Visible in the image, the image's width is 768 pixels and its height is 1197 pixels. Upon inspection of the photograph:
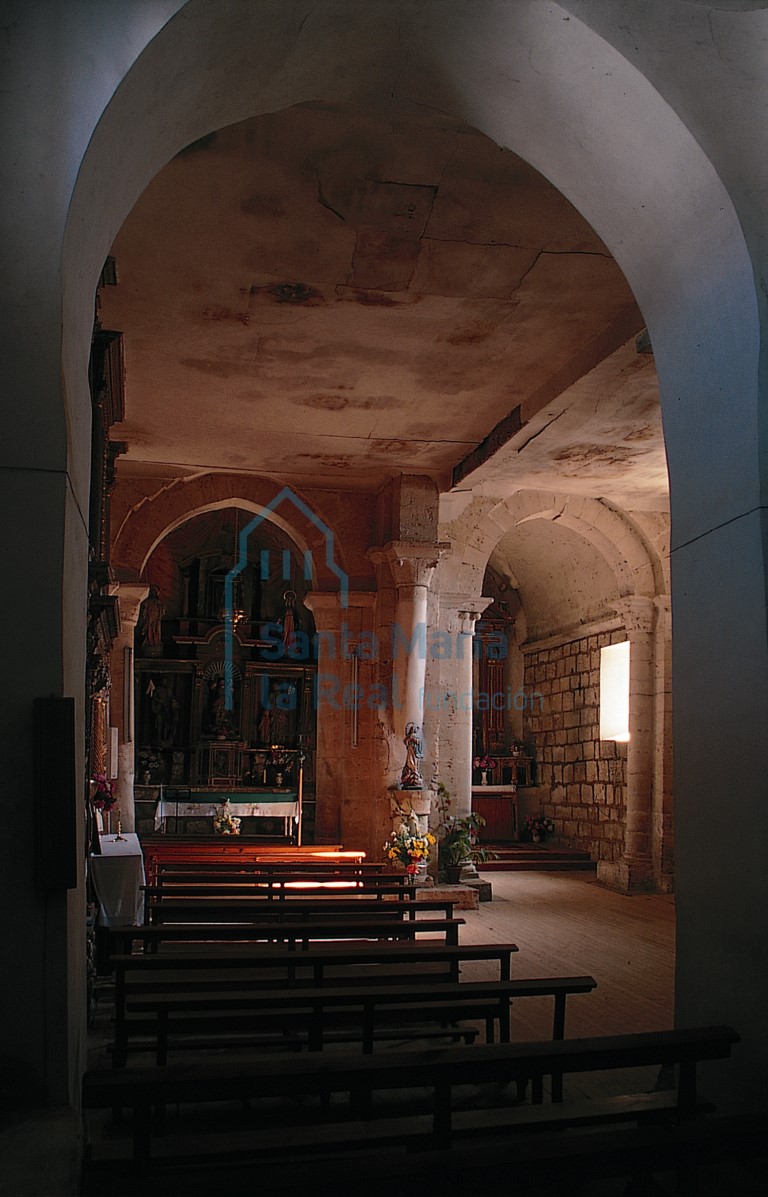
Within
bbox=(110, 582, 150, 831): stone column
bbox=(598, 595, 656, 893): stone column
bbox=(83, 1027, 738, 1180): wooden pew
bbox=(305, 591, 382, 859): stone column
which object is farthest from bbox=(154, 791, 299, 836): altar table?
bbox=(83, 1027, 738, 1180): wooden pew

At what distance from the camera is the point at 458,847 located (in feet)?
34.9

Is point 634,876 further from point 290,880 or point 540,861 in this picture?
point 290,880

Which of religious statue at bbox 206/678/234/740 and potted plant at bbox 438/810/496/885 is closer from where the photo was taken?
potted plant at bbox 438/810/496/885

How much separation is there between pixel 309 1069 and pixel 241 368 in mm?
6090

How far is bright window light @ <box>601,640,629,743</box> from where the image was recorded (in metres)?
13.1

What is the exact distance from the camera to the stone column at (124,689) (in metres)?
10.8

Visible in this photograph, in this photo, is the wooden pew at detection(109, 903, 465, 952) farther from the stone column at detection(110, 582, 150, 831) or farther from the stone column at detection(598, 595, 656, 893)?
the stone column at detection(598, 595, 656, 893)

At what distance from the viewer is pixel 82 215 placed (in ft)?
9.62

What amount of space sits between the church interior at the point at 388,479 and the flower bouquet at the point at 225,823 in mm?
48

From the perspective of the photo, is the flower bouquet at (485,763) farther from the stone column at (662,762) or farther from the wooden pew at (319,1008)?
the wooden pew at (319,1008)

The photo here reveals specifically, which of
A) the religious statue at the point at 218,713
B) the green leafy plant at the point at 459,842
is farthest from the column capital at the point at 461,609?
the religious statue at the point at 218,713

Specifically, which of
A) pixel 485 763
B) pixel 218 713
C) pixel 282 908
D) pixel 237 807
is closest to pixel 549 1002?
pixel 282 908

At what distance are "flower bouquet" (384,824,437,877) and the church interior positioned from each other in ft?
0.60

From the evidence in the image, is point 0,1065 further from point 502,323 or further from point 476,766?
point 476,766
